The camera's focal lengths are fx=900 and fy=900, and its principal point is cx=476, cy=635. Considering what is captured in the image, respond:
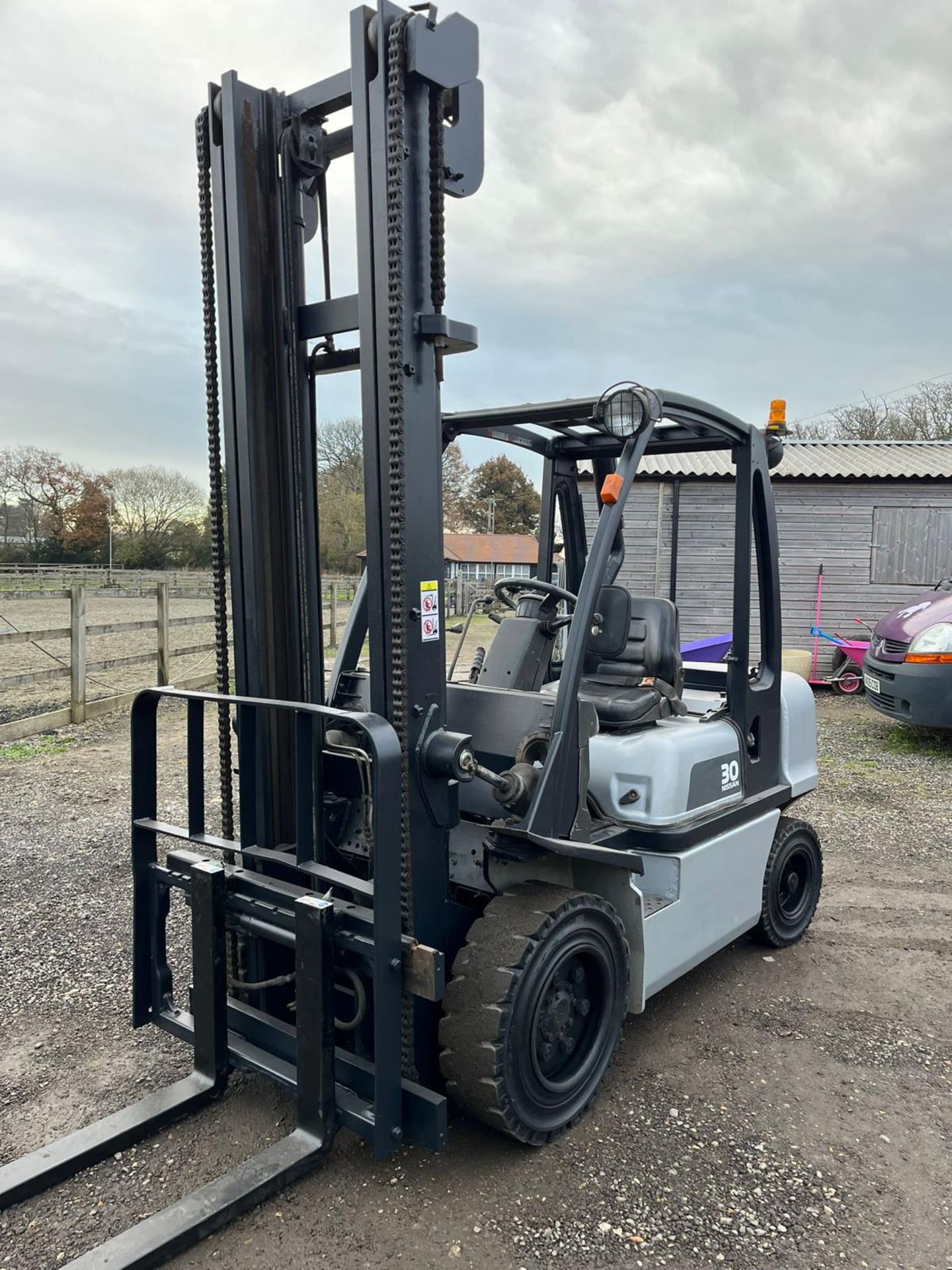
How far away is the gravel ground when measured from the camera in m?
2.56

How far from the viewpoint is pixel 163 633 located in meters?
11.2

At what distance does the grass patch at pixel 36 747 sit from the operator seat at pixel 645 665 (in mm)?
6688

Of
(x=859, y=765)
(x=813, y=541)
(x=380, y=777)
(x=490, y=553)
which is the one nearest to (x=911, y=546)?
(x=813, y=541)

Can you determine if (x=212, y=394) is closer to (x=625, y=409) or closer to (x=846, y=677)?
(x=625, y=409)

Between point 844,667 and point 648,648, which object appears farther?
point 844,667

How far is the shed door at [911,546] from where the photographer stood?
13727mm

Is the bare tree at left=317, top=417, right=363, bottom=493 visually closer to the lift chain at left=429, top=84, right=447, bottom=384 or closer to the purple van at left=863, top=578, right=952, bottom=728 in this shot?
the lift chain at left=429, top=84, right=447, bottom=384

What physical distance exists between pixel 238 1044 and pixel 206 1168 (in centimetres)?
38

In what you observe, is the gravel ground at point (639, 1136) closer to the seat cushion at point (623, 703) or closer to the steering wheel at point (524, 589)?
the seat cushion at point (623, 703)

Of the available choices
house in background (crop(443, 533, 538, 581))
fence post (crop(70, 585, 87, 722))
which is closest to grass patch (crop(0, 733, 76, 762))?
fence post (crop(70, 585, 87, 722))

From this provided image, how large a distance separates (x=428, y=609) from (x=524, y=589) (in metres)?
1.29

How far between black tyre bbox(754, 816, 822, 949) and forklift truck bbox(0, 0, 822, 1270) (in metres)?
0.89

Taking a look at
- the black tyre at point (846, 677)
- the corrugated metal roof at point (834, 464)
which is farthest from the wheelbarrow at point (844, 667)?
the corrugated metal roof at point (834, 464)

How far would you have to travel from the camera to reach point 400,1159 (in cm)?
289
